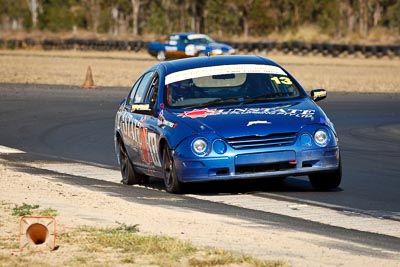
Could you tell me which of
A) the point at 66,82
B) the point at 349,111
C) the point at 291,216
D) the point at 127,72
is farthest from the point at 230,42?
the point at 291,216

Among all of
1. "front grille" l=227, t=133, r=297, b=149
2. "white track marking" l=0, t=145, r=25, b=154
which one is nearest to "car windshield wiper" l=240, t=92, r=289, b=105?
"front grille" l=227, t=133, r=297, b=149

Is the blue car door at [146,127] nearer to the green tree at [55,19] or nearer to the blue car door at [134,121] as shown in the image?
the blue car door at [134,121]

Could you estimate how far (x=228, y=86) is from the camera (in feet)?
43.8

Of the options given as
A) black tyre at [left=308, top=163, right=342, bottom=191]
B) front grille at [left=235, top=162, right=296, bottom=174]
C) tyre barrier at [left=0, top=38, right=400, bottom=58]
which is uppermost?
front grille at [left=235, top=162, right=296, bottom=174]

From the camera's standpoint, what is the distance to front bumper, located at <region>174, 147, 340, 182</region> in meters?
12.1

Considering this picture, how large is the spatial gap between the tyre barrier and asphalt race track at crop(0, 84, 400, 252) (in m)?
26.6

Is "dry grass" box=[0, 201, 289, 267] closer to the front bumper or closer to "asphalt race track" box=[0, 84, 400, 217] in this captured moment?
the front bumper

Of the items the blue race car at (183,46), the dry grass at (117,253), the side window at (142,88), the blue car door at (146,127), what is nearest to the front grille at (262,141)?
the blue car door at (146,127)

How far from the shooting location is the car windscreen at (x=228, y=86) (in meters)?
13.1

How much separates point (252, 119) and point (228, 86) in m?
1.14

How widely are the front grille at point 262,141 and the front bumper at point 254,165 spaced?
0.29ft

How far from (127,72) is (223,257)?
1512 inches

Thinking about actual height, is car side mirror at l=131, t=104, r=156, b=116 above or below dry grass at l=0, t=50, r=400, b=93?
above

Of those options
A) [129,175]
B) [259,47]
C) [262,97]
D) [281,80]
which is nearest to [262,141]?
[262,97]
